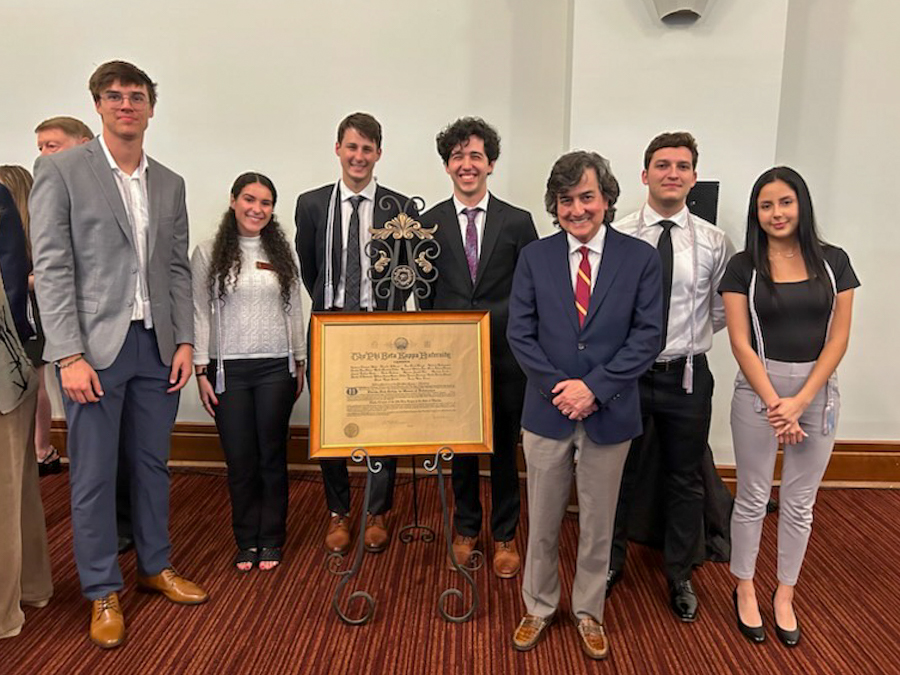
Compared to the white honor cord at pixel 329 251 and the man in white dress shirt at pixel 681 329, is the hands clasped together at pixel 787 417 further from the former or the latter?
the white honor cord at pixel 329 251

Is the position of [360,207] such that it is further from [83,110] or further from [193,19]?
[83,110]

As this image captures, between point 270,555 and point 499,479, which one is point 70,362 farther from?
point 499,479

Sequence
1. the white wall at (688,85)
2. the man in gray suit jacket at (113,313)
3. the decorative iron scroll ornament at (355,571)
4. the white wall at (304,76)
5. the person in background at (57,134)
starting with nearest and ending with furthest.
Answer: the man in gray suit jacket at (113,313) < the decorative iron scroll ornament at (355,571) < the person in background at (57,134) < the white wall at (688,85) < the white wall at (304,76)

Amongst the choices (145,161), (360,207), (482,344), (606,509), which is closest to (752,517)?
(606,509)

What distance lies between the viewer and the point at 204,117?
12.4ft

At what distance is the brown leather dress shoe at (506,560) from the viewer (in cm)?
271

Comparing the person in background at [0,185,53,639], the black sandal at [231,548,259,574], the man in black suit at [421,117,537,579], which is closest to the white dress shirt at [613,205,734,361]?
the man in black suit at [421,117,537,579]

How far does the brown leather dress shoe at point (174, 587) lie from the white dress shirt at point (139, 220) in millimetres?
1060

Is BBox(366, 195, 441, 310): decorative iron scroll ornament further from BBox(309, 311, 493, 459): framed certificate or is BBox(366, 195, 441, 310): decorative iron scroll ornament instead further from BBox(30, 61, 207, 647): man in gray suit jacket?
BBox(30, 61, 207, 647): man in gray suit jacket

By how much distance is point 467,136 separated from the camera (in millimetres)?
2492

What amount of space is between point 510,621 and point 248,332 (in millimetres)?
1586

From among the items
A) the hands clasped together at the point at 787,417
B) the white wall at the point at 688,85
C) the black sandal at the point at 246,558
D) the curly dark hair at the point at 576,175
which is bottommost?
the black sandal at the point at 246,558

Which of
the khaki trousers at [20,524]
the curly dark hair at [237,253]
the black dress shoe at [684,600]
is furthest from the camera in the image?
the curly dark hair at [237,253]

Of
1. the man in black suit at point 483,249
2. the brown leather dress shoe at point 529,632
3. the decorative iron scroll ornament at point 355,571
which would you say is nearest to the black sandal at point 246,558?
the decorative iron scroll ornament at point 355,571
